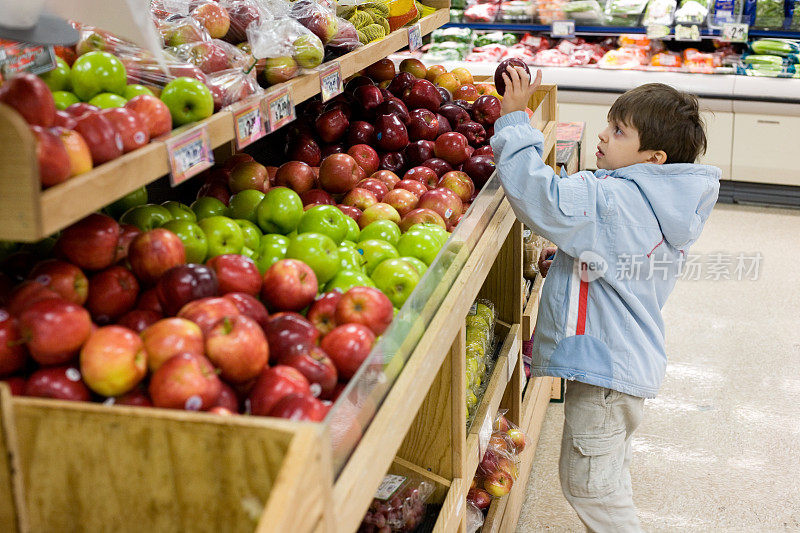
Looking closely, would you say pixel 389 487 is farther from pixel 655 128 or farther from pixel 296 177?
pixel 655 128

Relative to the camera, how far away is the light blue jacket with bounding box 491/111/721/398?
2025 mm

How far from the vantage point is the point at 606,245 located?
2.08 meters

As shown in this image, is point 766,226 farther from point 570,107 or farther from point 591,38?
point 591,38

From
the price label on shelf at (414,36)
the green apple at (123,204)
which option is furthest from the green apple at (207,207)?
the price label on shelf at (414,36)

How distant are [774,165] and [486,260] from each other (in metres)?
4.15

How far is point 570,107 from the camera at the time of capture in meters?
5.80

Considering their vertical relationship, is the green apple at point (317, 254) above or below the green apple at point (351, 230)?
above

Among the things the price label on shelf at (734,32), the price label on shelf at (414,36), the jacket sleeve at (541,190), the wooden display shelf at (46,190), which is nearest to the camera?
the wooden display shelf at (46,190)

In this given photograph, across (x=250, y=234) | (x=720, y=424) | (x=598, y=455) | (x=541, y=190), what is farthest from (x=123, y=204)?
(x=720, y=424)

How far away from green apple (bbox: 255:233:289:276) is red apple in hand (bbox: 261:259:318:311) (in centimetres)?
17

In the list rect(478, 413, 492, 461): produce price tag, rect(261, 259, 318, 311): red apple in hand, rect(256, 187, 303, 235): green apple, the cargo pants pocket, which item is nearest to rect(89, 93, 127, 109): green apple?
rect(261, 259, 318, 311): red apple in hand

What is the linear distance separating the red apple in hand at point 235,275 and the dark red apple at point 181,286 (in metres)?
0.08

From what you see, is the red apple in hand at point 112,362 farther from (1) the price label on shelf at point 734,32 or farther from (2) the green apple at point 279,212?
(1) the price label on shelf at point 734,32

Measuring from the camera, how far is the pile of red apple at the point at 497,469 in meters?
2.39
